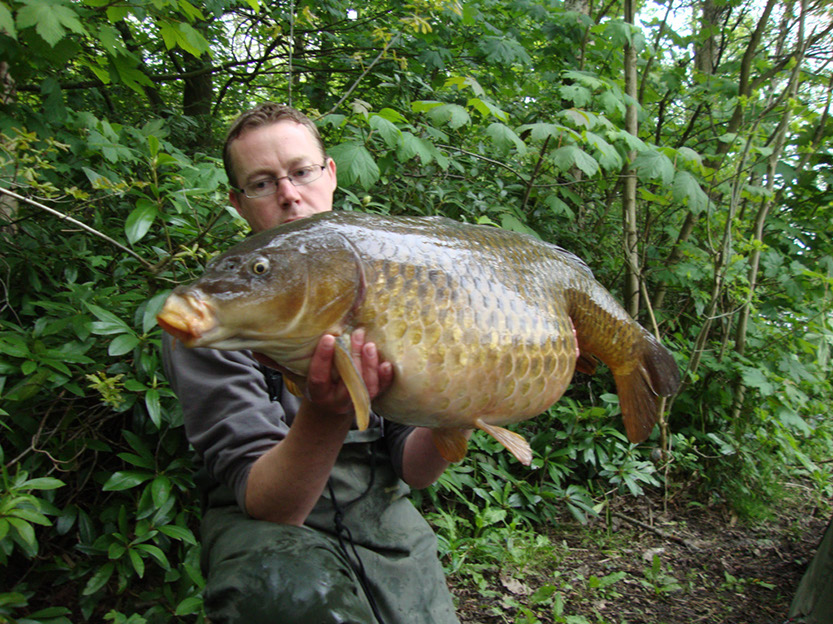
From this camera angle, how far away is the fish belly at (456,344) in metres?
0.91

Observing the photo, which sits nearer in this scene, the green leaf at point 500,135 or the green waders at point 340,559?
the green waders at point 340,559

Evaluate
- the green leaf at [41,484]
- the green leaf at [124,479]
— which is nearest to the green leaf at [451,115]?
the green leaf at [124,479]

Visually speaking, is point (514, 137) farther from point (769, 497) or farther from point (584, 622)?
point (769, 497)

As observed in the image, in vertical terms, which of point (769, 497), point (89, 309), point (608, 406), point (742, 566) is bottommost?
point (742, 566)

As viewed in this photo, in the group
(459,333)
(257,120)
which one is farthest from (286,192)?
(459,333)

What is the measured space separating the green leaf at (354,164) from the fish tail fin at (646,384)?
1147 millimetres

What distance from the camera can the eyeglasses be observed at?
1.49 m

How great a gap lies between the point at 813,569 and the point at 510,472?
130 centimetres

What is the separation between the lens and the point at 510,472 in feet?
9.62

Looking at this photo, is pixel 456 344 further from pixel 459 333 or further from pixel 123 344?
pixel 123 344

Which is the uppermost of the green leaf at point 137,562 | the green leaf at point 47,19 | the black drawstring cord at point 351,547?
the green leaf at point 47,19

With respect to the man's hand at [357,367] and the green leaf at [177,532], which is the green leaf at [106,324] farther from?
the man's hand at [357,367]

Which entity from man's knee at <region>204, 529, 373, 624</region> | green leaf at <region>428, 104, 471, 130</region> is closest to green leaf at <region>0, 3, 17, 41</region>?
man's knee at <region>204, 529, 373, 624</region>

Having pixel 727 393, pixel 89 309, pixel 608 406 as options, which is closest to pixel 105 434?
pixel 89 309
